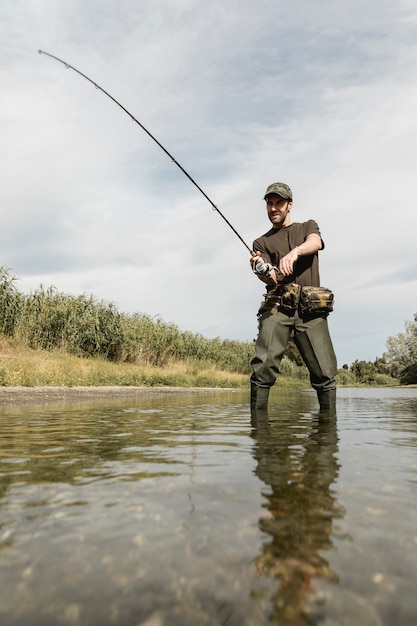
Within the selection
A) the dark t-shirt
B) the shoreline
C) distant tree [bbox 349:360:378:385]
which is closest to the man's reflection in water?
the dark t-shirt

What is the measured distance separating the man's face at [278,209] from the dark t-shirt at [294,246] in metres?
0.12

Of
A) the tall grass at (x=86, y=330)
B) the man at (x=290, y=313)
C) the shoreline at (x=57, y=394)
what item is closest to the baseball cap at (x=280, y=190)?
the man at (x=290, y=313)

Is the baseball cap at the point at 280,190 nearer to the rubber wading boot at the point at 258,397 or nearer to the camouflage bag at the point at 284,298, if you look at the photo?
the camouflage bag at the point at 284,298

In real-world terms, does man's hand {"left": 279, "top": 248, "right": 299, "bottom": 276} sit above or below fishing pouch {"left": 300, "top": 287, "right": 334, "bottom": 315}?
above

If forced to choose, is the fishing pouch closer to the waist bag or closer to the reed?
the waist bag

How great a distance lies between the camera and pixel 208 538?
1480mm

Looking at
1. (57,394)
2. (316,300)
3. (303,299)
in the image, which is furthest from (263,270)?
(57,394)

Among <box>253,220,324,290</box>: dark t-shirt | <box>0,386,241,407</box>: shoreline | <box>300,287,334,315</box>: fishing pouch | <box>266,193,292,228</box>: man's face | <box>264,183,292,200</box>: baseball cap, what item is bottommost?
<box>0,386,241,407</box>: shoreline

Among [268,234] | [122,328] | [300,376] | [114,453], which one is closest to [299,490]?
[114,453]

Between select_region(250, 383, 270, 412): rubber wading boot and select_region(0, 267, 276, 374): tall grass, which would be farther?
select_region(0, 267, 276, 374): tall grass

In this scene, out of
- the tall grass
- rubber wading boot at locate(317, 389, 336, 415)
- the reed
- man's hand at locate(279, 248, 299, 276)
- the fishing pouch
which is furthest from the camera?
the tall grass

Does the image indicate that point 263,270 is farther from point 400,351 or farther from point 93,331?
point 400,351

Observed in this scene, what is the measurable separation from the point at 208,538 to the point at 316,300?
162 inches

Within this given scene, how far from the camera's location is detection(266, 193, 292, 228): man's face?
5.65 meters
